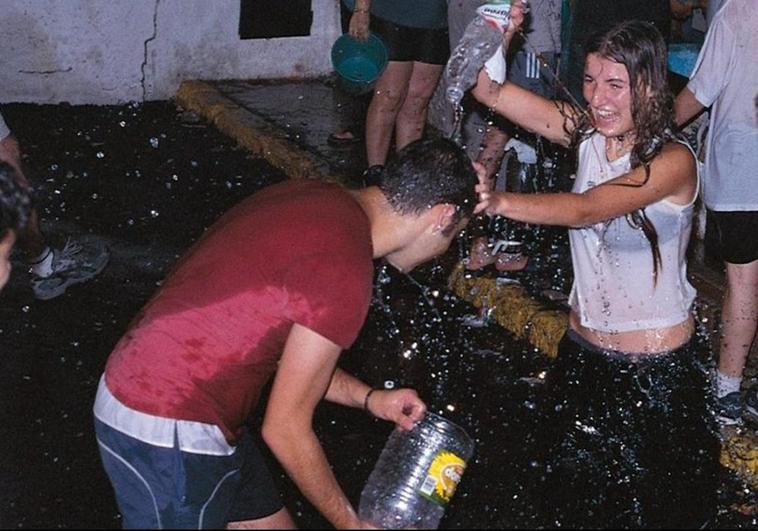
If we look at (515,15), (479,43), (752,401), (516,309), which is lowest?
(516,309)

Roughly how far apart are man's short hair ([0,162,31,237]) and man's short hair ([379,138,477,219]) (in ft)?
3.20

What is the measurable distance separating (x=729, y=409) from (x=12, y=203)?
11.2 ft

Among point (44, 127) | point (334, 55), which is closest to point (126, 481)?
point (334, 55)

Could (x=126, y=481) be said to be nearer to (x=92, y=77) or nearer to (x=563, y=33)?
(x=563, y=33)

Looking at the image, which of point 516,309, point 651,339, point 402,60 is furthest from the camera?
point 402,60

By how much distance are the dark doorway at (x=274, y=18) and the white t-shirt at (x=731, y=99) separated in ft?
19.9

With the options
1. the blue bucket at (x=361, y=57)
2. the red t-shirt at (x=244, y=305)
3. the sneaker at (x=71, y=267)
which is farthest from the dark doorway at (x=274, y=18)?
the red t-shirt at (x=244, y=305)

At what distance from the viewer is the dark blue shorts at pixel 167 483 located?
3.48 metres

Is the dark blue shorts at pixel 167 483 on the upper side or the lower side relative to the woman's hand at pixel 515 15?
lower

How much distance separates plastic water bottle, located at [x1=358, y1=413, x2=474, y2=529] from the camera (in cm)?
358

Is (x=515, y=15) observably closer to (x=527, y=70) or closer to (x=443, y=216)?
(x=443, y=216)

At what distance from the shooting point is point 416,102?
25.7 feet

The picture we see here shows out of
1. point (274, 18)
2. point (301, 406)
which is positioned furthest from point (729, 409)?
point (274, 18)

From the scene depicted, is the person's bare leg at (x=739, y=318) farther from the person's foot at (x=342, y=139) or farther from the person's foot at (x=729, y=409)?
the person's foot at (x=342, y=139)
